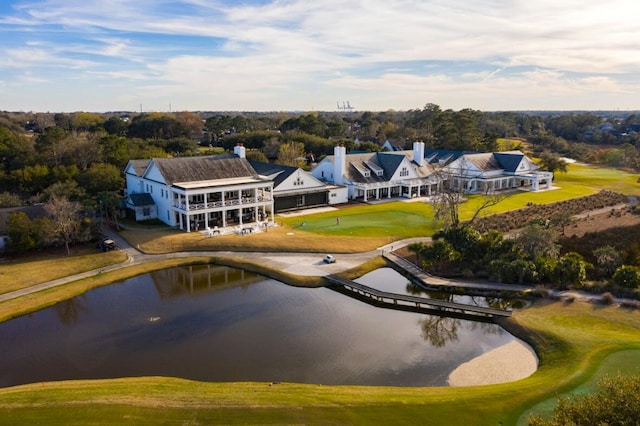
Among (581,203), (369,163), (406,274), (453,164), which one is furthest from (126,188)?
(581,203)

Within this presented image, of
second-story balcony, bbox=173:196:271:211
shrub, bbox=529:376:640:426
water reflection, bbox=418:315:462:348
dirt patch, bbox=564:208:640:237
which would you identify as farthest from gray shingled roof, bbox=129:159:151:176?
shrub, bbox=529:376:640:426

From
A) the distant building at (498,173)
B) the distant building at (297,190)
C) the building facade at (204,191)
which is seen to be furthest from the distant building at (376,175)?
Result: the building facade at (204,191)

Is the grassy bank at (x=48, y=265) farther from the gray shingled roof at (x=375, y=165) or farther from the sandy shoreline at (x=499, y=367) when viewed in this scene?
the gray shingled roof at (x=375, y=165)

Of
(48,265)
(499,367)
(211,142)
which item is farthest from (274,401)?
(211,142)

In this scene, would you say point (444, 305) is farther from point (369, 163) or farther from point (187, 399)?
point (369, 163)

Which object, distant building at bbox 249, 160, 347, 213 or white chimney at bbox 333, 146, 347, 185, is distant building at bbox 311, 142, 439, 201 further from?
distant building at bbox 249, 160, 347, 213
